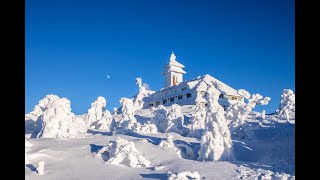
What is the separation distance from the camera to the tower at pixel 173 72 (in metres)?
73.3

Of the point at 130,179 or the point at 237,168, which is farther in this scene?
the point at 237,168

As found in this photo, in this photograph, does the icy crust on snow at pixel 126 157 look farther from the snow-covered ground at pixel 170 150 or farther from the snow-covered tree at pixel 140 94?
the snow-covered tree at pixel 140 94

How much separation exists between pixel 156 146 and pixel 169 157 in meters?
2.64

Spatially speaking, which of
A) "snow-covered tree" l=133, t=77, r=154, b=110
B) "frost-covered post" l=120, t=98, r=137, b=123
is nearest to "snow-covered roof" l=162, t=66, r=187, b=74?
"snow-covered tree" l=133, t=77, r=154, b=110

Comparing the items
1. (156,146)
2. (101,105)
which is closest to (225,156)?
(156,146)

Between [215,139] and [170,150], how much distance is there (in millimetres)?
3203

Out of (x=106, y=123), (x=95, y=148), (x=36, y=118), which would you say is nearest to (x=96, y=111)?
(x=106, y=123)

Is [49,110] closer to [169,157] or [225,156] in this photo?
[169,157]

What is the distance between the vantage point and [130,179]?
1839 centimetres

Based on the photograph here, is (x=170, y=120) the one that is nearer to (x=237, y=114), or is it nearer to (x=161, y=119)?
(x=161, y=119)

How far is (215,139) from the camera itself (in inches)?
936

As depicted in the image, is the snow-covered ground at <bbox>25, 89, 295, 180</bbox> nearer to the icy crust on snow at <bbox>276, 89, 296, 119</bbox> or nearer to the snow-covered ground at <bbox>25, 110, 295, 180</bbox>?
the snow-covered ground at <bbox>25, 110, 295, 180</bbox>

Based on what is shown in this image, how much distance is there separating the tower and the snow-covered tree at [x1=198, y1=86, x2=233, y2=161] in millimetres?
47166
